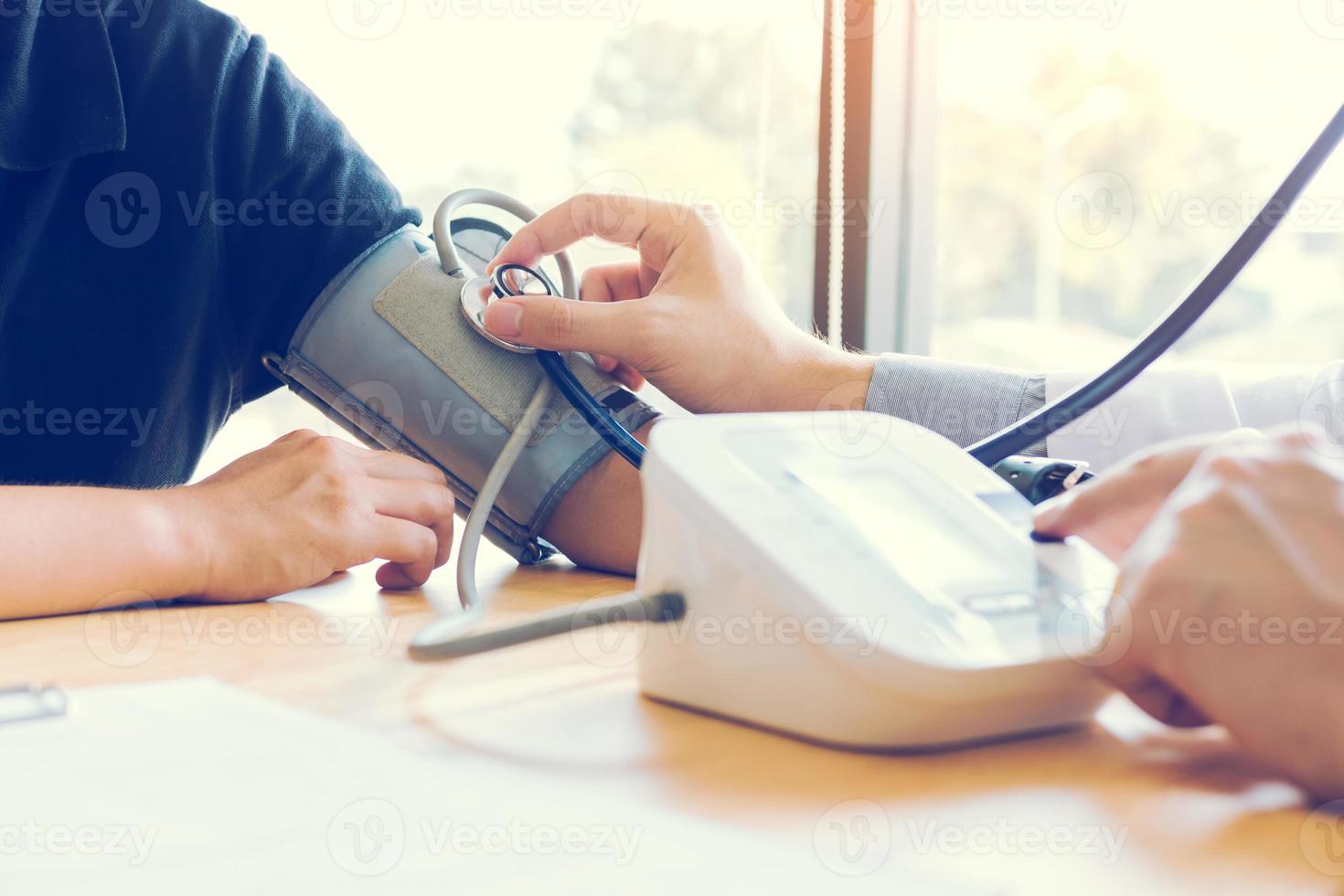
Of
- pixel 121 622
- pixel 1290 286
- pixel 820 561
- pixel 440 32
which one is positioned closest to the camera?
pixel 820 561

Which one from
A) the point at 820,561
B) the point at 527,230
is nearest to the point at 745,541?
the point at 820,561

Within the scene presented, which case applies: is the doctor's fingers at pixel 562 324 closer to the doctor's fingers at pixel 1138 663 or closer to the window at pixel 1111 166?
the doctor's fingers at pixel 1138 663

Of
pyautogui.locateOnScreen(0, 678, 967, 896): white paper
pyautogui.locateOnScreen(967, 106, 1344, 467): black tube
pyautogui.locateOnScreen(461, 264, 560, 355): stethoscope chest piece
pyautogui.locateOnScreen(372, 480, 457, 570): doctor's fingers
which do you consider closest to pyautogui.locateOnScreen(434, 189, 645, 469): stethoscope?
pyautogui.locateOnScreen(461, 264, 560, 355): stethoscope chest piece

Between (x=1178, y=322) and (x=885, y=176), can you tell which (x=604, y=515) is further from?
(x=885, y=176)

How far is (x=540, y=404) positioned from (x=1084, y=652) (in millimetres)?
398

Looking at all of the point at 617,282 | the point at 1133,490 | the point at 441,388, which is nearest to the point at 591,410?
the point at 441,388

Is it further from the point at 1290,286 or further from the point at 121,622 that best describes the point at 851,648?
the point at 1290,286

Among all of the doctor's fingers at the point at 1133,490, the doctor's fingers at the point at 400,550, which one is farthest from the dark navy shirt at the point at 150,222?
the doctor's fingers at the point at 1133,490

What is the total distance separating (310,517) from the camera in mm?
659

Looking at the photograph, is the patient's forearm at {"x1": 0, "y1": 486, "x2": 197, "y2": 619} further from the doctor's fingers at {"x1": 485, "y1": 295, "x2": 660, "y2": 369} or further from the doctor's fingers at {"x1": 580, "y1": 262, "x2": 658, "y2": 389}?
the doctor's fingers at {"x1": 580, "y1": 262, "x2": 658, "y2": 389}

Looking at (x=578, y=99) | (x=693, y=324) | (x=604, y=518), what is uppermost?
(x=578, y=99)

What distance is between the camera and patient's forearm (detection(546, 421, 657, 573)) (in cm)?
75

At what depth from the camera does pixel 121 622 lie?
0.57 meters

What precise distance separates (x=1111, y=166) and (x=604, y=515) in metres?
1.34
